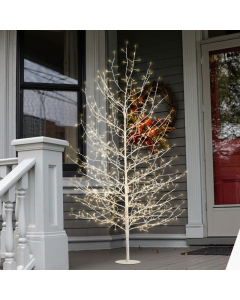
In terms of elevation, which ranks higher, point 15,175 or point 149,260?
point 15,175

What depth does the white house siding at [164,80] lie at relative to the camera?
505 cm

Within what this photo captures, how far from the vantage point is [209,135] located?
5.04m

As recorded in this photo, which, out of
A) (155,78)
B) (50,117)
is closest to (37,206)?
(50,117)

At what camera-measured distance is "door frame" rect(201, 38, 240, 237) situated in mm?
4938

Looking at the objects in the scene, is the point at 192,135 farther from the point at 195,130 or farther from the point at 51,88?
the point at 51,88

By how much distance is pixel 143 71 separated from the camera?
5.48 metres

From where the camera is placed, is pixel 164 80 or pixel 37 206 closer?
pixel 37 206

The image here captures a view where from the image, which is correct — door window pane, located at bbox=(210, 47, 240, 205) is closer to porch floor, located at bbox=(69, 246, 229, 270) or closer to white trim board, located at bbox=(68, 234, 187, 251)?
white trim board, located at bbox=(68, 234, 187, 251)

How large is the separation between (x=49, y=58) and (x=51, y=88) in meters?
0.36

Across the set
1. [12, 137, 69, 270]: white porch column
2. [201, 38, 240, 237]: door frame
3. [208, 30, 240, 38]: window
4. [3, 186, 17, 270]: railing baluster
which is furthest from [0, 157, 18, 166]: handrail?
[208, 30, 240, 38]: window

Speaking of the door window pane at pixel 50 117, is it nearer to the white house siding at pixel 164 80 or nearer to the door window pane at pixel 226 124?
the white house siding at pixel 164 80

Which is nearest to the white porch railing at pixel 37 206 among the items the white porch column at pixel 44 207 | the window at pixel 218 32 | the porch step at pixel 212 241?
the white porch column at pixel 44 207

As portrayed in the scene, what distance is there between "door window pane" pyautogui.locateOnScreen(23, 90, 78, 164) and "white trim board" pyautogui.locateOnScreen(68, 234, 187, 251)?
35.9 inches
